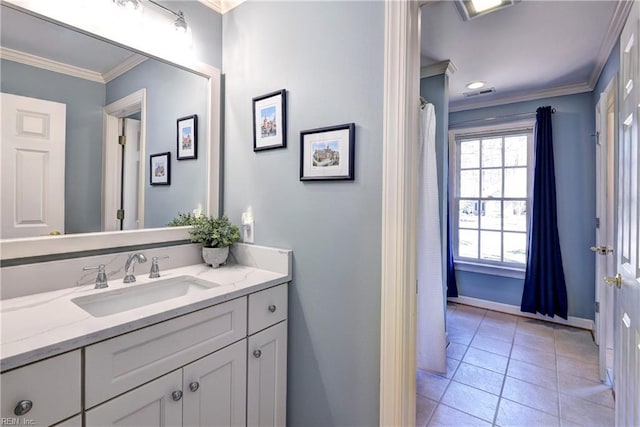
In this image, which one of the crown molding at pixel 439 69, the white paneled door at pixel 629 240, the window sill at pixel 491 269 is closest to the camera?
the white paneled door at pixel 629 240

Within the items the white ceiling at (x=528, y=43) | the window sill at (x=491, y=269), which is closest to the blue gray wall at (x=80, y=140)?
the white ceiling at (x=528, y=43)

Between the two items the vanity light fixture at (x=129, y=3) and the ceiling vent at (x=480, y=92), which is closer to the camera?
the vanity light fixture at (x=129, y=3)

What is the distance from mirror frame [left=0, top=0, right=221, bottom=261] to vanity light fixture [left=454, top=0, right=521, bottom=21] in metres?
1.47

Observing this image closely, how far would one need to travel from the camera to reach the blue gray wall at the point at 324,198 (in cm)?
128

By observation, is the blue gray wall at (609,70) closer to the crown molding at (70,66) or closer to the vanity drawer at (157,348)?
the vanity drawer at (157,348)

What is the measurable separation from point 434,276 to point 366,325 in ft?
3.82

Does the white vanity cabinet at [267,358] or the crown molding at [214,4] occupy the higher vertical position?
the crown molding at [214,4]

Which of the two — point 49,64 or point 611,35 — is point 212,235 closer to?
point 49,64

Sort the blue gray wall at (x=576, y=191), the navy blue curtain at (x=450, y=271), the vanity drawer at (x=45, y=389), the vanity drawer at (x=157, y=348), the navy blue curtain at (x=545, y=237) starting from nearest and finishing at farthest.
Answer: the vanity drawer at (x=45, y=389) → the vanity drawer at (x=157, y=348) → the blue gray wall at (x=576, y=191) → the navy blue curtain at (x=545, y=237) → the navy blue curtain at (x=450, y=271)

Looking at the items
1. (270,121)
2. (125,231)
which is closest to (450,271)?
(270,121)

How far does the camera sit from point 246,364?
4.19 feet

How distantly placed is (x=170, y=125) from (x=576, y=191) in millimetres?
3648

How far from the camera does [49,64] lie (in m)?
1.22

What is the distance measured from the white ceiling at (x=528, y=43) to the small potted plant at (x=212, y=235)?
4.91 ft
